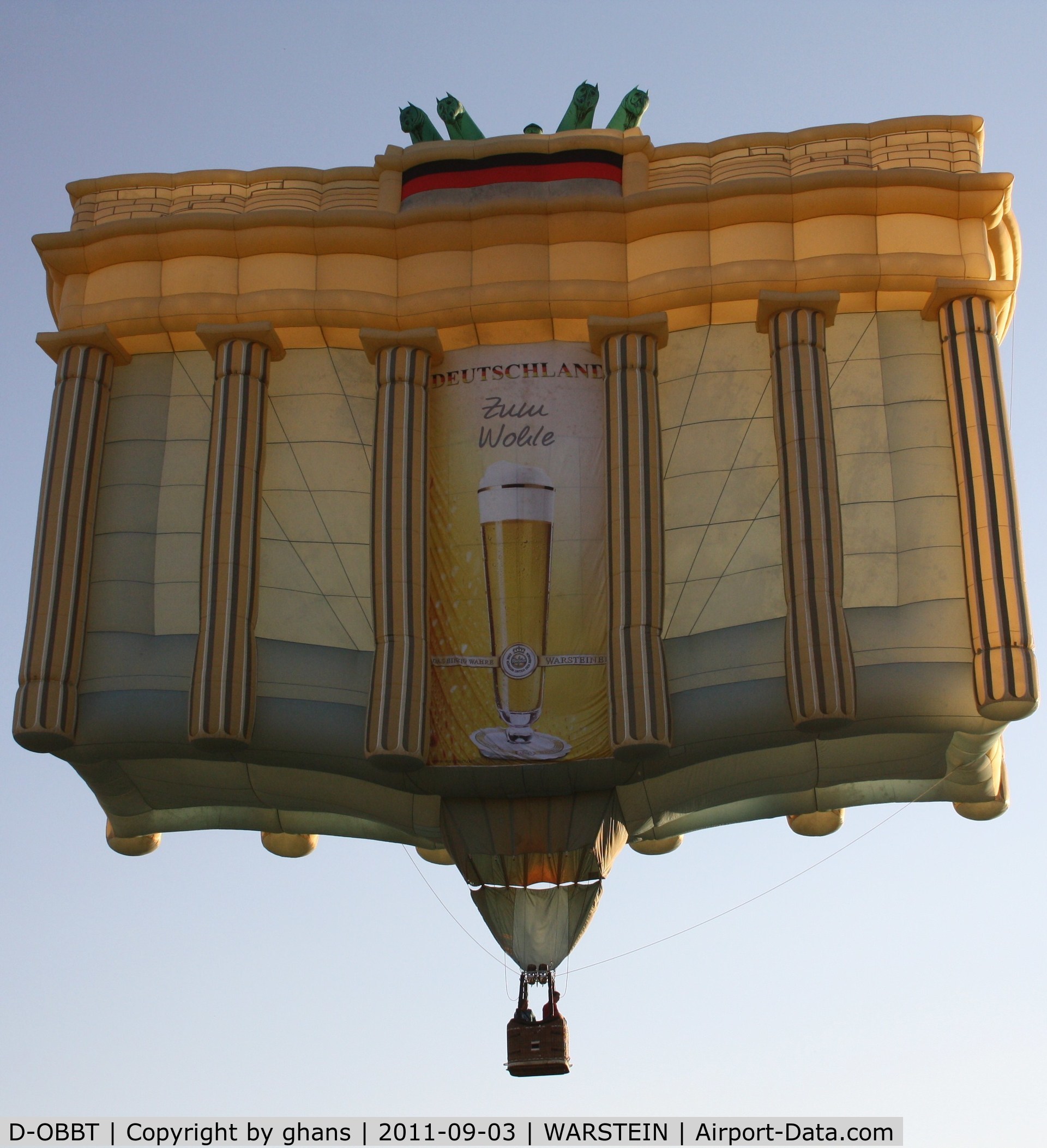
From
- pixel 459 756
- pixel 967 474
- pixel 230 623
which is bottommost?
pixel 459 756

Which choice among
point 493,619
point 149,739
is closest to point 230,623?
point 149,739

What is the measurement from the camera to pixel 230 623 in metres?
39.2

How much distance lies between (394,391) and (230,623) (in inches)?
236

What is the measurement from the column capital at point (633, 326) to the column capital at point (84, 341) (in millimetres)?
10285

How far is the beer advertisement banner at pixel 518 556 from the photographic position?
3900 cm

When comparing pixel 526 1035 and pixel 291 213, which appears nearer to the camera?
pixel 526 1035

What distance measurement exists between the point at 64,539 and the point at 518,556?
9.30 m

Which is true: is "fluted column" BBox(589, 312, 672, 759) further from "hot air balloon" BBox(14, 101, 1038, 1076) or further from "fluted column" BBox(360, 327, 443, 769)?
"fluted column" BBox(360, 327, 443, 769)

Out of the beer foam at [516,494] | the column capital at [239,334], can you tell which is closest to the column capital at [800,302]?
the beer foam at [516,494]

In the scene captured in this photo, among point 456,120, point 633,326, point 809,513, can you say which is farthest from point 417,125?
point 809,513

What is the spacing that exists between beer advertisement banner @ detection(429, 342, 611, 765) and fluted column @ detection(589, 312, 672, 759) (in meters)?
0.76

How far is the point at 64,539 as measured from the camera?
1590 inches

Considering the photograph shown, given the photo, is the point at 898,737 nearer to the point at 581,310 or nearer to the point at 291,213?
the point at 581,310

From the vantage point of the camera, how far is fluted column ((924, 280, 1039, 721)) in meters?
36.9
